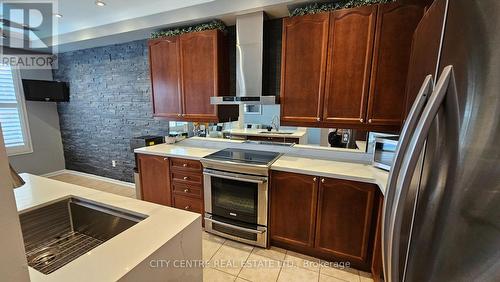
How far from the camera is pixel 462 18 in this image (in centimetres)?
55

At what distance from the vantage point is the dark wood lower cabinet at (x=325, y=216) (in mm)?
1907

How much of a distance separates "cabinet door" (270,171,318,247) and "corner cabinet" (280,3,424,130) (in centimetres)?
65

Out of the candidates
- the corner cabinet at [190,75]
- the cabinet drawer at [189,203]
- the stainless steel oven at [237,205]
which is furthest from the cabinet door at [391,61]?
the cabinet drawer at [189,203]

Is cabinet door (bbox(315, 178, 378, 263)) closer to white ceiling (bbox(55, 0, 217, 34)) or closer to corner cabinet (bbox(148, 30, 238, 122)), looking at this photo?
corner cabinet (bbox(148, 30, 238, 122))

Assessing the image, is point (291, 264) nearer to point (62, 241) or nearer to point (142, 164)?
point (62, 241)

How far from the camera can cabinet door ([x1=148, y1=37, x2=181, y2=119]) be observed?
2.81 m

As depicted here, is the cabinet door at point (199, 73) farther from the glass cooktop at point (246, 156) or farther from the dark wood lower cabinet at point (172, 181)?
the dark wood lower cabinet at point (172, 181)

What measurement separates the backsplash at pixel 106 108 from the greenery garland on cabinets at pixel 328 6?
255 centimetres

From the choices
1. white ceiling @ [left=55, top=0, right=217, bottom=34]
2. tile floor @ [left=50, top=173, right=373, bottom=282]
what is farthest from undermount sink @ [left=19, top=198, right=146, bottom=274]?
white ceiling @ [left=55, top=0, right=217, bottom=34]

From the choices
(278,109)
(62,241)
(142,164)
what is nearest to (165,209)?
(62,241)

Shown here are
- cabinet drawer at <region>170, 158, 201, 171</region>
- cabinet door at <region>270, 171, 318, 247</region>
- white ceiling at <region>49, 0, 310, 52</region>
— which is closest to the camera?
cabinet door at <region>270, 171, 318, 247</region>

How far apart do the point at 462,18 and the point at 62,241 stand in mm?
2086

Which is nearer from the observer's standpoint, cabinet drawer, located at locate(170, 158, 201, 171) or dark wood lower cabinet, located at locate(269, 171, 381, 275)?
dark wood lower cabinet, located at locate(269, 171, 381, 275)

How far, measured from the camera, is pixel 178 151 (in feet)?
9.36
